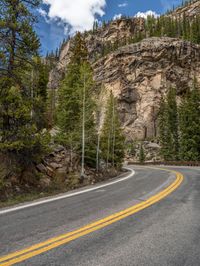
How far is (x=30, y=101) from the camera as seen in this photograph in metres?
10.4

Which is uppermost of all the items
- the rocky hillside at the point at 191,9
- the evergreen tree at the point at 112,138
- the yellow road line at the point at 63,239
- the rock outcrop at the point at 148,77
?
the rocky hillside at the point at 191,9

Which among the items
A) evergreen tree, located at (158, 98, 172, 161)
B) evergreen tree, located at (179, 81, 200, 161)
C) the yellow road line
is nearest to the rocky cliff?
evergreen tree, located at (158, 98, 172, 161)

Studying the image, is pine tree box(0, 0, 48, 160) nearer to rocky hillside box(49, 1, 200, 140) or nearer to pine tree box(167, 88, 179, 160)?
pine tree box(167, 88, 179, 160)

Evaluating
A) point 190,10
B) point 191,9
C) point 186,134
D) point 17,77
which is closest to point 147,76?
point 186,134

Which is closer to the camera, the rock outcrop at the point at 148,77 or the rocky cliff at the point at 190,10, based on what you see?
the rock outcrop at the point at 148,77

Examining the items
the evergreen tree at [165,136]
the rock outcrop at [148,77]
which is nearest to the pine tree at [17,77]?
the evergreen tree at [165,136]

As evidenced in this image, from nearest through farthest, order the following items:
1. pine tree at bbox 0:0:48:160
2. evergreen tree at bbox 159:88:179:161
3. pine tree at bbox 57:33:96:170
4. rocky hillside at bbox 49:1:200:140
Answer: pine tree at bbox 0:0:48:160 → pine tree at bbox 57:33:96:170 → evergreen tree at bbox 159:88:179:161 → rocky hillside at bbox 49:1:200:140

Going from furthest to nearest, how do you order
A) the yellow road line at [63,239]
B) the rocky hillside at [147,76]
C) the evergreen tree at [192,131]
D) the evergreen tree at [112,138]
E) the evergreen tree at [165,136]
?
the rocky hillside at [147,76] → the evergreen tree at [165,136] → the evergreen tree at [192,131] → the evergreen tree at [112,138] → the yellow road line at [63,239]

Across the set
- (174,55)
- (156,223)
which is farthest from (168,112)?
(156,223)

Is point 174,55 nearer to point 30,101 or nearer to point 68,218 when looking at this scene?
point 30,101

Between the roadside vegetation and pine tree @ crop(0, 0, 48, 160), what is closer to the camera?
pine tree @ crop(0, 0, 48, 160)

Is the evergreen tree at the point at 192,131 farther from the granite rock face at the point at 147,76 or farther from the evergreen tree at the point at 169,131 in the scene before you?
the granite rock face at the point at 147,76

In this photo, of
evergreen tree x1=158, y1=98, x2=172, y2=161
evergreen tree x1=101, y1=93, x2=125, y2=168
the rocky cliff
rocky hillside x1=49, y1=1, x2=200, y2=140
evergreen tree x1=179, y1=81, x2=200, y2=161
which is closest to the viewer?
evergreen tree x1=101, y1=93, x2=125, y2=168

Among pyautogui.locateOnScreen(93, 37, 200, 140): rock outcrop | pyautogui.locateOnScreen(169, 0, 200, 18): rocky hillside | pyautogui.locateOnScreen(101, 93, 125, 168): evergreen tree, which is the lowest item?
pyautogui.locateOnScreen(101, 93, 125, 168): evergreen tree
